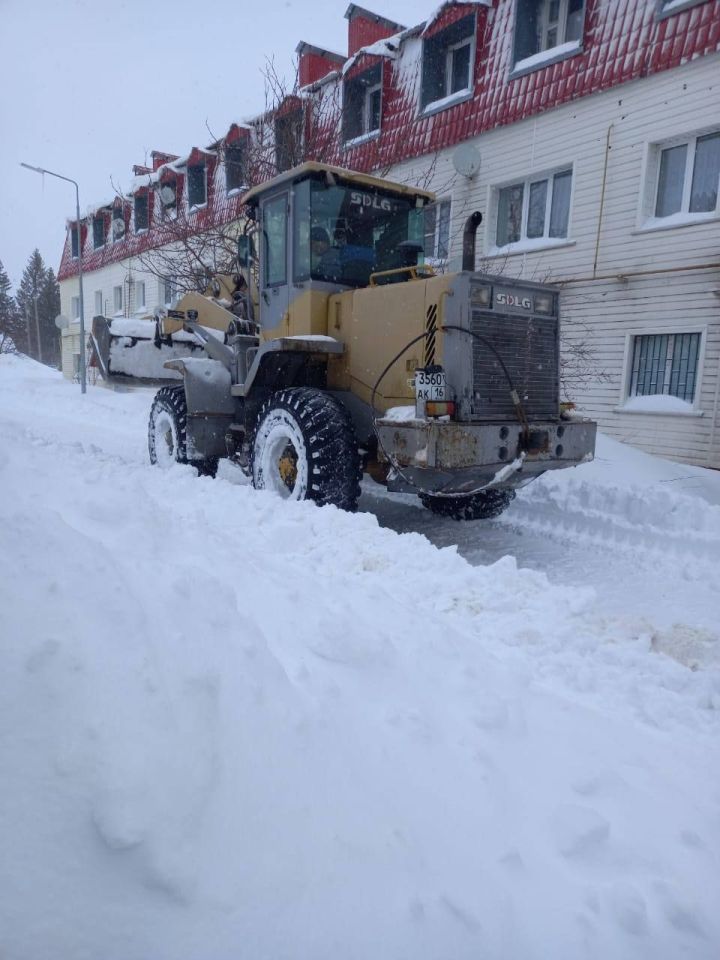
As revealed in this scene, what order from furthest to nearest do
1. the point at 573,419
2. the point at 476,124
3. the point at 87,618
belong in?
the point at 476,124 → the point at 573,419 → the point at 87,618

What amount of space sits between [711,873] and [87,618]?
209 cm

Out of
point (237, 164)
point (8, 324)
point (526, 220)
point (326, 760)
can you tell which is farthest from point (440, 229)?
point (8, 324)

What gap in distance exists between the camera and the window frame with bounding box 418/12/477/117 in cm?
1160

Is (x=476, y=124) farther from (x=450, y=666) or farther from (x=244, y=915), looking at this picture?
(x=244, y=915)

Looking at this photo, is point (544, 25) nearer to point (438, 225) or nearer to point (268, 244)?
point (438, 225)

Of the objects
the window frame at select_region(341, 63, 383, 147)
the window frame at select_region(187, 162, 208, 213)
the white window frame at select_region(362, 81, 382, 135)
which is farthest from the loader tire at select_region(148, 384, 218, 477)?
the window frame at select_region(187, 162, 208, 213)

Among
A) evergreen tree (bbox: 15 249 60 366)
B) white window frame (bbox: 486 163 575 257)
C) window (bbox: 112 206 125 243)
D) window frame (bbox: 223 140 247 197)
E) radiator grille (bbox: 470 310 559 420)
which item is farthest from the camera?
evergreen tree (bbox: 15 249 60 366)

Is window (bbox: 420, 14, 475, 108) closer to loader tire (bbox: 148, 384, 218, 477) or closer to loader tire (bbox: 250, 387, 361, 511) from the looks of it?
loader tire (bbox: 148, 384, 218, 477)

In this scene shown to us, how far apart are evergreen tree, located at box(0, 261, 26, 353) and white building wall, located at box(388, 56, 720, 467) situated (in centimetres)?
4127

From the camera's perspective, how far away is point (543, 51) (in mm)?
11102

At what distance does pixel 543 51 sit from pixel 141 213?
1703 cm

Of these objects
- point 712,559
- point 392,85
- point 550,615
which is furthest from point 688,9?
point 550,615

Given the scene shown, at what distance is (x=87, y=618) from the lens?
208 centimetres

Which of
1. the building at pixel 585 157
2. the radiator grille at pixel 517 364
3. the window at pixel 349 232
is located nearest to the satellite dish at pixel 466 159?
the building at pixel 585 157
